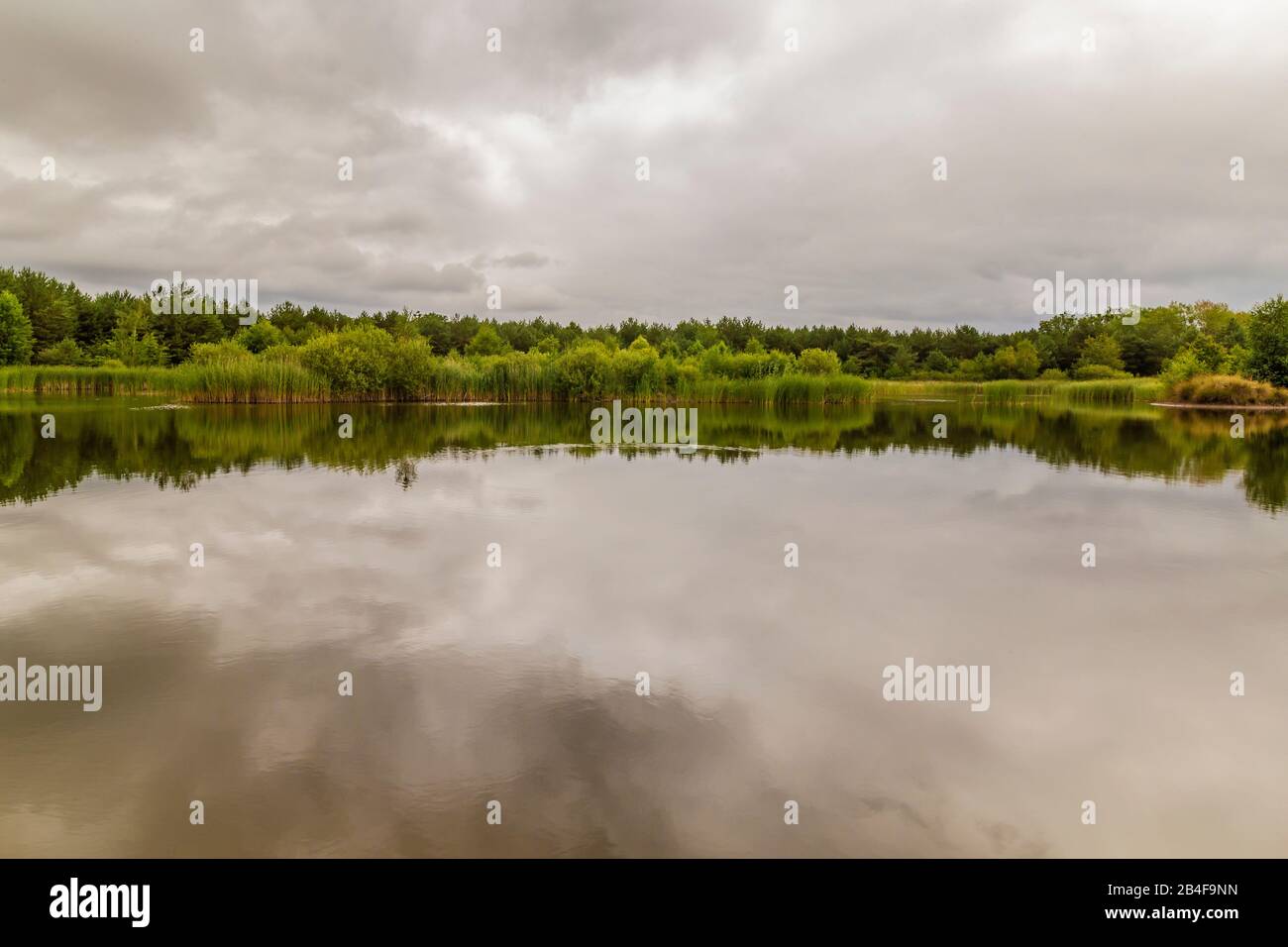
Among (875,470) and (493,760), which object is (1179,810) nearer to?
(493,760)

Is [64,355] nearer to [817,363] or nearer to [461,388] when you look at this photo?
[461,388]

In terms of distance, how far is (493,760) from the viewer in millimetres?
5020

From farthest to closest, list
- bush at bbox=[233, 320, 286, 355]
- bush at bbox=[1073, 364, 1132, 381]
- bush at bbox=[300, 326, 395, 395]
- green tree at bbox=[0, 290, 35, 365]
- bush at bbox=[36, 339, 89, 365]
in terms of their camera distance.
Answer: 1. bush at bbox=[1073, 364, 1132, 381]
2. bush at bbox=[233, 320, 286, 355]
3. bush at bbox=[36, 339, 89, 365]
4. green tree at bbox=[0, 290, 35, 365]
5. bush at bbox=[300, 326, 395, 395]

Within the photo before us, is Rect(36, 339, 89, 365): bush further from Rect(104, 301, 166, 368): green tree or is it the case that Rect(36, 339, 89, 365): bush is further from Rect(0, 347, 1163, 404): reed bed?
Rect(0, 347, 1163, 404): reed bed

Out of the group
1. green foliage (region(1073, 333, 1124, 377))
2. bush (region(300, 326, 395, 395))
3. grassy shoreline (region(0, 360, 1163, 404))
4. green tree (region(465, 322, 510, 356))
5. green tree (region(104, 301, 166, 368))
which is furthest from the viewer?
green foliage (region(1073, 333, 1124, 377))

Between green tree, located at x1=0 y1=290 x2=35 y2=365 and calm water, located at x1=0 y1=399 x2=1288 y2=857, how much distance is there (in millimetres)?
72958

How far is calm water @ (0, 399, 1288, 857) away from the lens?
4477 mm

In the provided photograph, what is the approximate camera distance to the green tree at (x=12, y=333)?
69.0 meters

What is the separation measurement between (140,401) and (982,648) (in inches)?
1918

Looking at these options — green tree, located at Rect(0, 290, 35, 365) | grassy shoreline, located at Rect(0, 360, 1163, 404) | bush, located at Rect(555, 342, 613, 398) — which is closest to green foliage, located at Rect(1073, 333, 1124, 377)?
grassy shoreline, located at Rect(0, 360, 1163, 404)

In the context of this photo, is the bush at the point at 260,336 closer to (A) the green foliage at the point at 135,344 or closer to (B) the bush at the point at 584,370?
(A) the green foliage at the point at 135,344

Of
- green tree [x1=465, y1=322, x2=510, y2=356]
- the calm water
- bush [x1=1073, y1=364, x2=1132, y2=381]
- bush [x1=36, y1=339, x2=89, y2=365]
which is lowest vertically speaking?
the calm water

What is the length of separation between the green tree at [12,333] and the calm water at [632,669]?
72958 mm
